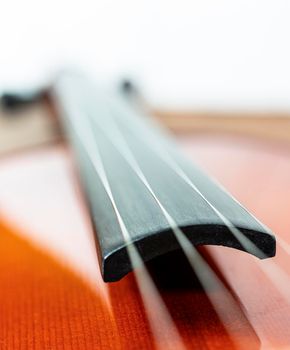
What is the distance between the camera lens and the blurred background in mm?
2121

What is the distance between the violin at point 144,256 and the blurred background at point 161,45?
1.31 m

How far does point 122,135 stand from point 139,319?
0.54m

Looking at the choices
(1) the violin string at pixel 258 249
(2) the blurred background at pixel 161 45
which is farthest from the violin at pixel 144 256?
(2) the blurred background at pixel 161 45

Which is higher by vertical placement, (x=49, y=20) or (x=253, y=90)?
(x=49, y=20)

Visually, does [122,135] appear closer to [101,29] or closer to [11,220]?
[11,220]

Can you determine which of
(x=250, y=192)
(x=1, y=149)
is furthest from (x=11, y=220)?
(x=1, y=149)

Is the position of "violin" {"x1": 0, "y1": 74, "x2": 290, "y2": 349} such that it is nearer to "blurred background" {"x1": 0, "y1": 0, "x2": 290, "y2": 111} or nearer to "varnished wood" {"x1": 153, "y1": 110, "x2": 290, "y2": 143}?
"varnished wood" {"x1": 153, "y1": 110, "x2": 290, "y2": 143}

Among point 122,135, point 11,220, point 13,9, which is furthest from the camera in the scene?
point 13,9

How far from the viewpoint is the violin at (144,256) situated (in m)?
0.42

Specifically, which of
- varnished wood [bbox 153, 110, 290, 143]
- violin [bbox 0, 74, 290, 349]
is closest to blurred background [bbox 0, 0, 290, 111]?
varnished wood [bbox 153, 110, 290, 143]

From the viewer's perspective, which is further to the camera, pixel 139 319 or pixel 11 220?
pixel 11 220

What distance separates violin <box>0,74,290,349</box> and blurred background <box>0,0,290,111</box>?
1310mm

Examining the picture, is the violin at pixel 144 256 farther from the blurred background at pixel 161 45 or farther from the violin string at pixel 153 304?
the blurred background at pixel 161 45

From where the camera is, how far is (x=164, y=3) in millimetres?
2303
